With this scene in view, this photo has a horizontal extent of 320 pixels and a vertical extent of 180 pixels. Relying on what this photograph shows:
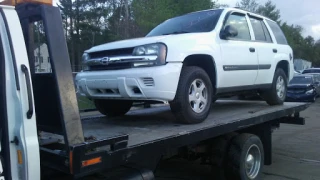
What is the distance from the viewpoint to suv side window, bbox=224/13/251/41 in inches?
210

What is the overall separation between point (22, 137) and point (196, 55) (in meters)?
2.68

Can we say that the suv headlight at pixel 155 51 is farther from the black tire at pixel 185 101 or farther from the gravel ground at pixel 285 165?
the gravel ground at pixel 285 165

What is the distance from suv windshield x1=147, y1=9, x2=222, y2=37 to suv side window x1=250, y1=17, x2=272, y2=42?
0.98 m

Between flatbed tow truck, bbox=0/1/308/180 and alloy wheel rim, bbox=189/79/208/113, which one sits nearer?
flatbed tow truck, bbox=0/1/308/180

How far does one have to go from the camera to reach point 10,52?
90.8 inches

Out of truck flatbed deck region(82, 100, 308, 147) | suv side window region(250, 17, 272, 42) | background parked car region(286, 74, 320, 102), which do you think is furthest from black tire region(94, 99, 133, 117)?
background parked car region(286, 74, 320, 102)

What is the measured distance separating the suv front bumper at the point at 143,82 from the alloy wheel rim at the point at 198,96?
335mm

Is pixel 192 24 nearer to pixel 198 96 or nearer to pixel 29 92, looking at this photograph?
pixel 198 96

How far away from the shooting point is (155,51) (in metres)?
3.95

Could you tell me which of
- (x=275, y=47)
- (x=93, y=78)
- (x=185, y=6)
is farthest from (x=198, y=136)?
(x=185, y=6)

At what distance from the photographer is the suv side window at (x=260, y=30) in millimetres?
5929

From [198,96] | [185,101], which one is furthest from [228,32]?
[185,101]

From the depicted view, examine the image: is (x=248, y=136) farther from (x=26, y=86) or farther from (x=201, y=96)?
(x=26, y=86)

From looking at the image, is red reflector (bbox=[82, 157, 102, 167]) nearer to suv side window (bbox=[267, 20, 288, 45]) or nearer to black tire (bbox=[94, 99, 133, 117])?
black tire (bbox=[94, 99, 133, 117])
